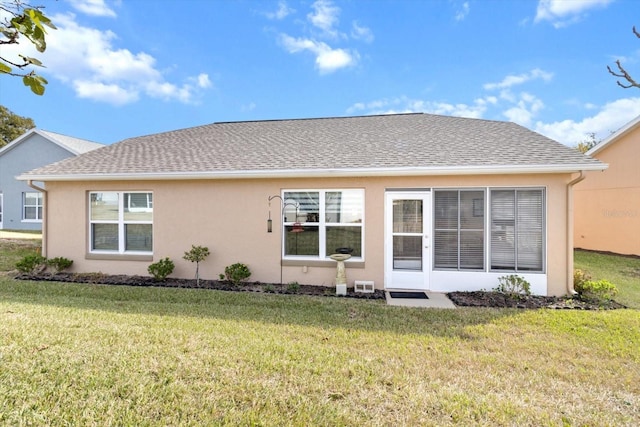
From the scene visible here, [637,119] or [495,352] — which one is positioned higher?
[637,119]

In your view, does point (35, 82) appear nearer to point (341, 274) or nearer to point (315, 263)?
point (341, 274)

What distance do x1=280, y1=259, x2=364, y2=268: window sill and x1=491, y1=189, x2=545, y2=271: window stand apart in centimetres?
318

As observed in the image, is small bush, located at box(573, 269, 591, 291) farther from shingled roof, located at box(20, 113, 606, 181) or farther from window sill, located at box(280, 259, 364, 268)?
window sill, located at box(280, 259, 364, 268)

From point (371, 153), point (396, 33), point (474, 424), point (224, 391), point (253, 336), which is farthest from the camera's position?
point (396, 33)

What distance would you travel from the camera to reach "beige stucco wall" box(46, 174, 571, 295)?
7258mm

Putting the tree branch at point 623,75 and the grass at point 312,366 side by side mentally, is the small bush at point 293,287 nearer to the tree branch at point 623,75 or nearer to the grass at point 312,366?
the grass at point 312,366

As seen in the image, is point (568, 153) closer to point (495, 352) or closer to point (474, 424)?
point (495, 352)

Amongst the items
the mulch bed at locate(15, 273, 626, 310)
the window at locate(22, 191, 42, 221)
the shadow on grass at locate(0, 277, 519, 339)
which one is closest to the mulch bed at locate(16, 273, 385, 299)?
the mulch bed at locate(15, 273, 626, 310)

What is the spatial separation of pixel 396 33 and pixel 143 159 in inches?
443

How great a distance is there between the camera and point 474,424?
9.18 feet

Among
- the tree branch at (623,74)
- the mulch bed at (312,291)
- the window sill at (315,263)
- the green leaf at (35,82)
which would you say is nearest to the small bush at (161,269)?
the mulch bed at (312,291)

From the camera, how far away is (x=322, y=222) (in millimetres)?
8188

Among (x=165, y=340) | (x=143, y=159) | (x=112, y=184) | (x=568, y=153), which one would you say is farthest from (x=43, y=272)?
(x=568, y=153)

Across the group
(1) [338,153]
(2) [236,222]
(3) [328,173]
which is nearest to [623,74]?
(1) [338,153]
